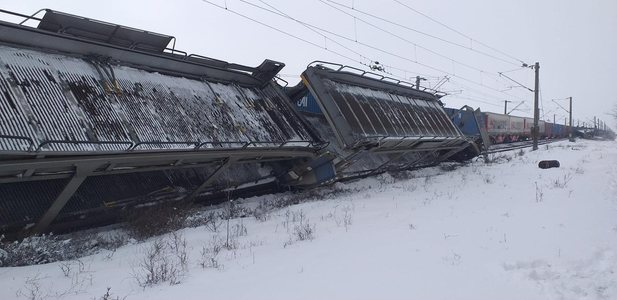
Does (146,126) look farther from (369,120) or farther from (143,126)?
(369,120)

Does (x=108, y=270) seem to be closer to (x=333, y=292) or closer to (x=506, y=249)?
(x=333, y=292)

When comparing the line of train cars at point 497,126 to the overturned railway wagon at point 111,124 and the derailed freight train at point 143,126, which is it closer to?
the derailed freight train at point 143,126

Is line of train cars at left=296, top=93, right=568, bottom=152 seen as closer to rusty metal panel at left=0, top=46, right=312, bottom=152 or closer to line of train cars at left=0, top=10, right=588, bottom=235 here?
line of train cars at left=0, top=10, right=588, bottom=235

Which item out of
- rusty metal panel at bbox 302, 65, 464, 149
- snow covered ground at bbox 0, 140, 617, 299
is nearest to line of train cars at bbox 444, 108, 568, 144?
rusty metal panel at bbox 302, 65, 464, 149

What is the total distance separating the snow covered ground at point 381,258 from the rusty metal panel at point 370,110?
8.95 feet

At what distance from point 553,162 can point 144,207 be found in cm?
1401

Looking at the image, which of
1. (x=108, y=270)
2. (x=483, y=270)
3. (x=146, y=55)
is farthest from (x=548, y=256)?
(x=146, y=55)

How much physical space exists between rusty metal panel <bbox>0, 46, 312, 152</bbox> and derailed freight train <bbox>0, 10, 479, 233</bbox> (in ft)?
0.07

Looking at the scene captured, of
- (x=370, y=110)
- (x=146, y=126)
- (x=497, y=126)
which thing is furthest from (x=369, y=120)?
(x=497, y=126)

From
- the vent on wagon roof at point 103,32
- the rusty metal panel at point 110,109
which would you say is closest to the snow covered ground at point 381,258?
the rusty metal panel at point 110,109

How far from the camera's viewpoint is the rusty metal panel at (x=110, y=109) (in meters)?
5.72

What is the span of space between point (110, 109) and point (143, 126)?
0.57 meters

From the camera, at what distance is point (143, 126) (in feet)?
23.1

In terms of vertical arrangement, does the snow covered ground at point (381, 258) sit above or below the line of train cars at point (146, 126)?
below
